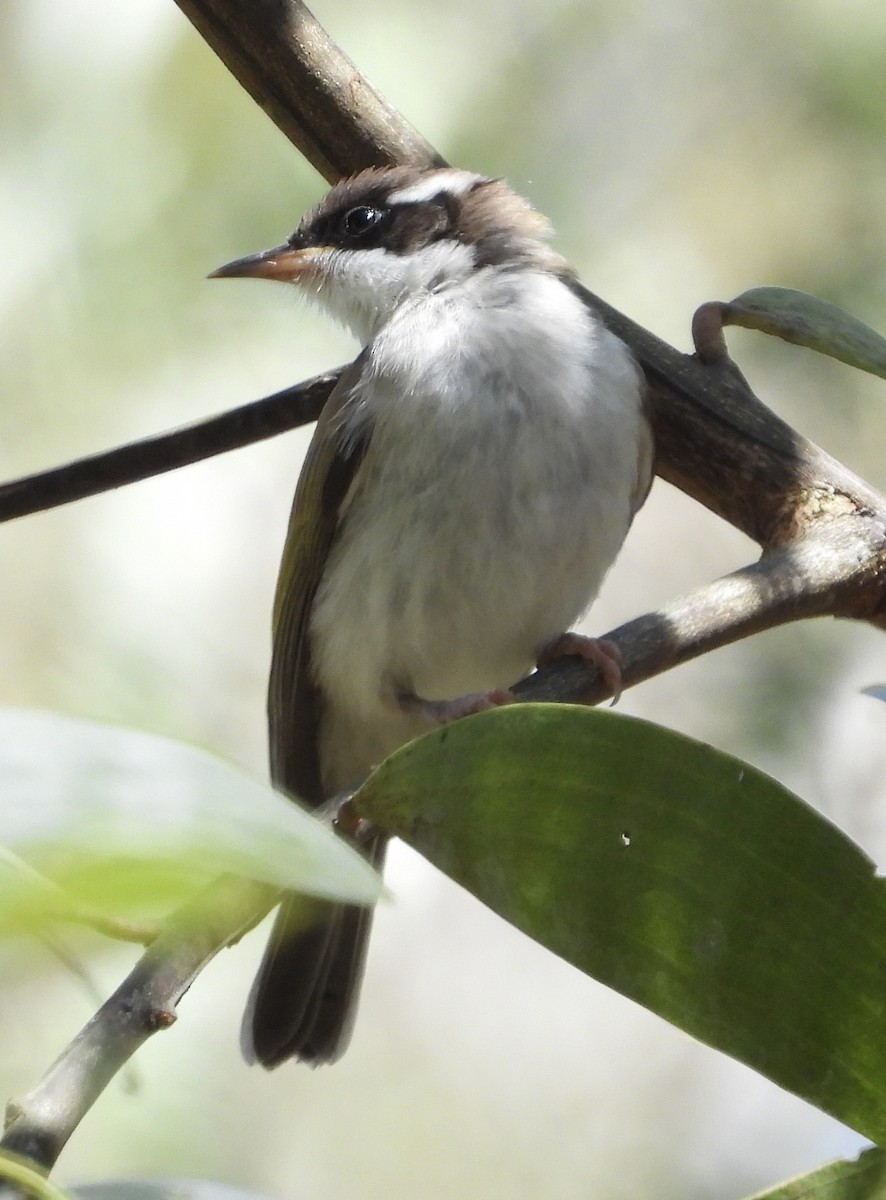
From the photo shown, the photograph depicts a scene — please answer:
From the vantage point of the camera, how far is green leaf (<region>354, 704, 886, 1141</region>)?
108 cm

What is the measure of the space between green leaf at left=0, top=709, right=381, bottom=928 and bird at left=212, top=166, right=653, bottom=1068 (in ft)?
5.58

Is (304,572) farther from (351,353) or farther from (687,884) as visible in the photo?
(687,884)

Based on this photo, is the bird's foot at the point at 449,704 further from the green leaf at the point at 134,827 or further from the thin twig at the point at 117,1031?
the green leaf at the point at 134,827

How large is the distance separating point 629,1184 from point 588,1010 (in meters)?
0.64

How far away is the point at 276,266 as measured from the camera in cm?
341

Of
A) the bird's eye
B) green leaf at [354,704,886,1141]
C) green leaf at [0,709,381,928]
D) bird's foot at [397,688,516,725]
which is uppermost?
the bird's eye

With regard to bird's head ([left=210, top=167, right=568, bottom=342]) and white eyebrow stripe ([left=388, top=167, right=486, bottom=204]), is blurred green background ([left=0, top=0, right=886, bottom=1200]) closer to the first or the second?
bird's head ([left=210, top=167, right=568, bottom=342])

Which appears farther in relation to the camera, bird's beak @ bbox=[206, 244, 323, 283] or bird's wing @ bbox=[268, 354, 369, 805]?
bird's beak @ bbox=[206, 244, 323, 283]

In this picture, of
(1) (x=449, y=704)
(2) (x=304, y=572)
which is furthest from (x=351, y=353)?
(1) (x=449, y=704)

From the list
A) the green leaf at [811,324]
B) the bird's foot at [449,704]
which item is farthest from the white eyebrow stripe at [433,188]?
the bird's foot at [449,704]

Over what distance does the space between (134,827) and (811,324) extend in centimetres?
162

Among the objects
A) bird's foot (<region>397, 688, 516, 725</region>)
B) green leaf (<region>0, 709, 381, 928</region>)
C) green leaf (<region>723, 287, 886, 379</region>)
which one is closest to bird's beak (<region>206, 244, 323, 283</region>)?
bird's foot (<region>397, 688, 516, 725</region>)

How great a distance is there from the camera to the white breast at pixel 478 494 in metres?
2.69

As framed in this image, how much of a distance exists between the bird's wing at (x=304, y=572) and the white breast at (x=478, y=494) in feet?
0.18
